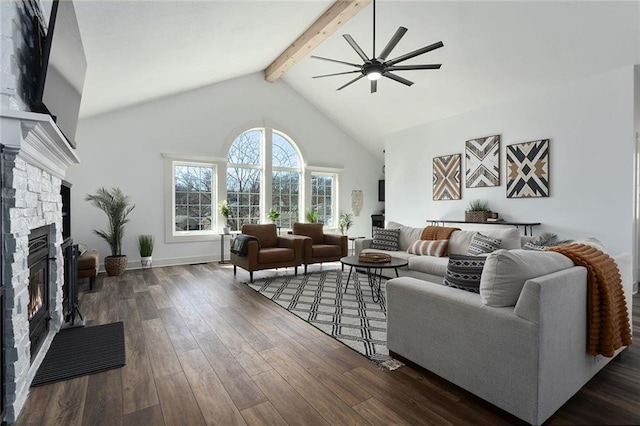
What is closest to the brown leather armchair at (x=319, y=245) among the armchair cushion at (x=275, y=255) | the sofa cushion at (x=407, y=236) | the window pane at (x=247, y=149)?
the armchair cushion at (x=275, y=255)

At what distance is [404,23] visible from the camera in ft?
15.1

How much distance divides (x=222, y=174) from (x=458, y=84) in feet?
15.2

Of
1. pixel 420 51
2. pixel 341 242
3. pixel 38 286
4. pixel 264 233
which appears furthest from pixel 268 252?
pixel 420 51

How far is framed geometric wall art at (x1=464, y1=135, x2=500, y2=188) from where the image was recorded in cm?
549

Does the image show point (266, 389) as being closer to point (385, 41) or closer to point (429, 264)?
point (429, 264)

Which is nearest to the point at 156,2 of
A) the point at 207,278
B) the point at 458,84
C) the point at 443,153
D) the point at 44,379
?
the point at 44,379

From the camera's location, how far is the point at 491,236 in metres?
3.89

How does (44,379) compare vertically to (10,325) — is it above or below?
below

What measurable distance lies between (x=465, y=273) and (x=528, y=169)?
3950mm

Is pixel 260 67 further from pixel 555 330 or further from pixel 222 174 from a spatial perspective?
pixel 555 330

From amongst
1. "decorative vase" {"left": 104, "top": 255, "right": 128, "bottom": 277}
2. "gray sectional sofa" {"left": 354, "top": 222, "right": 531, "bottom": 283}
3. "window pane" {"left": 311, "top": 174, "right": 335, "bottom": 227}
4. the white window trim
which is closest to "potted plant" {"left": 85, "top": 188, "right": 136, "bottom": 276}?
"decorative vase" {"left": 104, "top": 255, "right": 128, "bottom": 277}

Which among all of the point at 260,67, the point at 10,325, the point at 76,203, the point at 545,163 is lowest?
the point at 10,325

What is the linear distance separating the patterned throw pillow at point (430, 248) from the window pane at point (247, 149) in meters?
4.01

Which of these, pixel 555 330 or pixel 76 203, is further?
pixel 76 203
